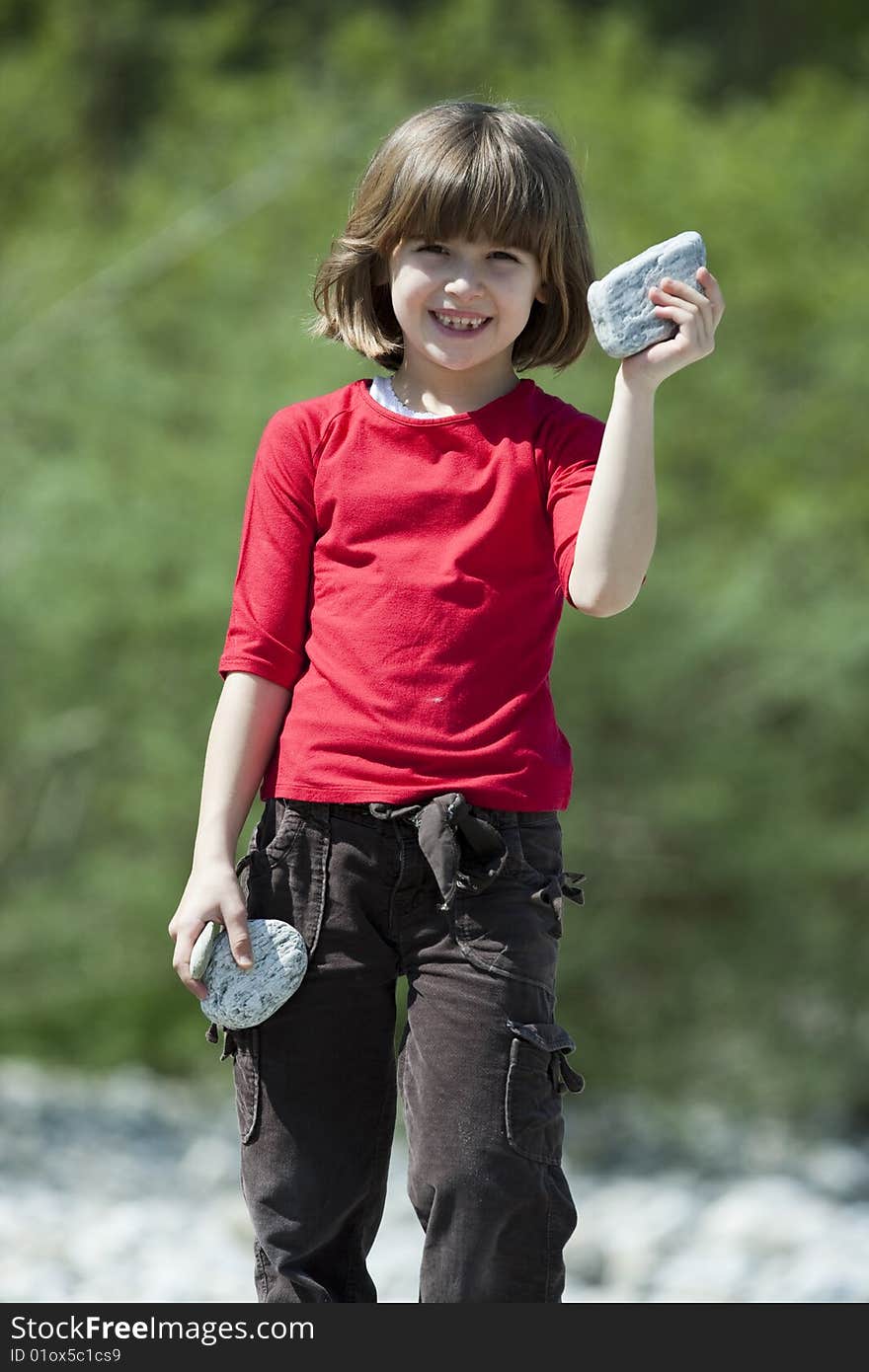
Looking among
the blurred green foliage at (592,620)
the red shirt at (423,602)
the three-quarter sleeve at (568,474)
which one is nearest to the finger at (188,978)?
the red shirt at (423,602)

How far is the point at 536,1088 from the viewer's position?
1671mm

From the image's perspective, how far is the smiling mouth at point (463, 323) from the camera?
1787mm

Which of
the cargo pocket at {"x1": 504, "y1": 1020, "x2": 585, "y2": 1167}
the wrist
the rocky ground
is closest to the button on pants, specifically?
the cargo pocket at {"x1": 504, "y1": 1020, "x2": 585, "y2": 1167}

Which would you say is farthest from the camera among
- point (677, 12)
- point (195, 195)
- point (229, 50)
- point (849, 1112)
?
point (677, 12)

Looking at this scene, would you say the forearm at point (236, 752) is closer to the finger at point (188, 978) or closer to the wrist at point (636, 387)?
the finger at point (188, 978)

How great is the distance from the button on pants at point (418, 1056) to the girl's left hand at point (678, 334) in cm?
44

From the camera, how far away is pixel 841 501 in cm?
682

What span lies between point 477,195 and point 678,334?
0.27 meters

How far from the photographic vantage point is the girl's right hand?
1.74 m

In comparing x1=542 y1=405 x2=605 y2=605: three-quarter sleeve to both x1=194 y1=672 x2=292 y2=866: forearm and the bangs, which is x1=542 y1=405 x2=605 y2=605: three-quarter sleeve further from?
x1=194 y1=672 x2=292 y2=866: forearm

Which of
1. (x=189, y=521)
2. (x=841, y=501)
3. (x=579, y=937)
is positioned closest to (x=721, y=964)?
(x=579, y=937)

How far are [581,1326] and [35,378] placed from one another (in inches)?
215

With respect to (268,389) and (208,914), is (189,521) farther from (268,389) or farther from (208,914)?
(208,914)

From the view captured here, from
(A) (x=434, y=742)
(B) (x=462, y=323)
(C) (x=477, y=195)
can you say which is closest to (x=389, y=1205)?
(A) (x=434, y=742)
